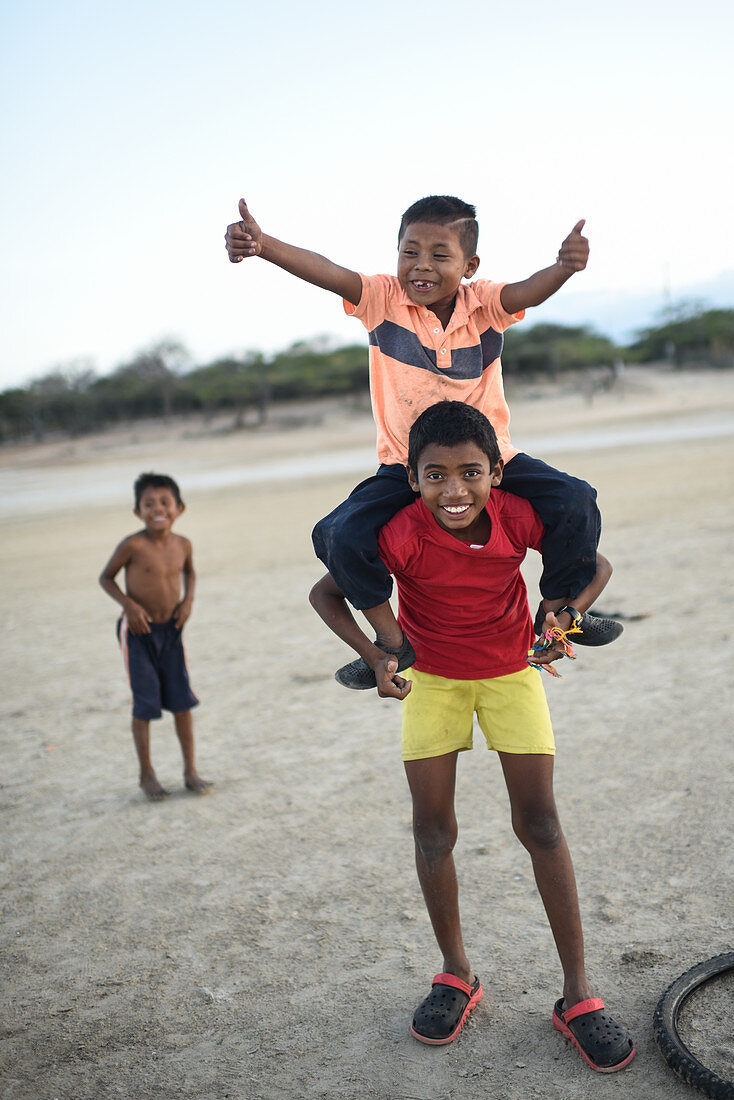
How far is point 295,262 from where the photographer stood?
283 cm

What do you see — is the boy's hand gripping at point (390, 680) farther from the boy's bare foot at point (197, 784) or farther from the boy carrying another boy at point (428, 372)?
the boy's bare foot at point (197, 784)

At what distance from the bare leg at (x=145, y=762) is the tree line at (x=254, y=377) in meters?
46.0

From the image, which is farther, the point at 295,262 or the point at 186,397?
the point at 186,397

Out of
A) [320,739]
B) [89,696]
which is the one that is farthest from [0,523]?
[320,739]

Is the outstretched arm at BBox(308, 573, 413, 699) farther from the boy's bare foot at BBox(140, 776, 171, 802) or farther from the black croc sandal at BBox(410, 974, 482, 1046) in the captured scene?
the boy's bare foot at BBox(140, 776, 171, 802)

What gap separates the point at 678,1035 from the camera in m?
2.65

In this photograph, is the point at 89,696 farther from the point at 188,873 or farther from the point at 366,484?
the point at 366,484

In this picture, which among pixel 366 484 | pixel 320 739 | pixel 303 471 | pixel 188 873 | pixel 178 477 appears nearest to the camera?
pixel 366 484

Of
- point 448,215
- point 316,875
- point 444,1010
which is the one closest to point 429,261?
point 448,215

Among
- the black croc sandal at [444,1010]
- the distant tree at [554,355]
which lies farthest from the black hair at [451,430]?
the distant tree at [554,355]

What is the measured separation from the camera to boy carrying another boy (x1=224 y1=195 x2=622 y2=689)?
263 cm

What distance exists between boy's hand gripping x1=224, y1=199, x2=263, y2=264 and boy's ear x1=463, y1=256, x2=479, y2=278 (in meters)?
0.65

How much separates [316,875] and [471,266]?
8.36 ft

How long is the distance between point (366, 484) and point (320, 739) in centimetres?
304
